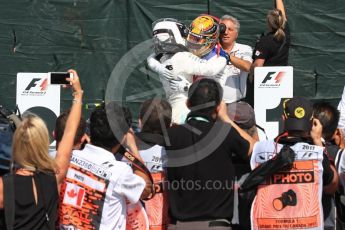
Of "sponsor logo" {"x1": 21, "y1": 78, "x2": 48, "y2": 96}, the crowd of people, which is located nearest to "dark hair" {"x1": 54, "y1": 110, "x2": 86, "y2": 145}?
the crowd of people

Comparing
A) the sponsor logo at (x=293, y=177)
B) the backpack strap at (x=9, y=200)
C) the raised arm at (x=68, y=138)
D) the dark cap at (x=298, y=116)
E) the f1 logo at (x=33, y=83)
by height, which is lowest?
the backpack strap at (x=9, y=200)

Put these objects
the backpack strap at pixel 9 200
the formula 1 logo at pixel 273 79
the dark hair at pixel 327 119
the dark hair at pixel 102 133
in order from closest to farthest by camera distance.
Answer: the backpack strap at pixel 9 200, the dark hair at pixel 102 133, the dark hair at pixel 327 119, the formula 1 logo at pixel 273 79

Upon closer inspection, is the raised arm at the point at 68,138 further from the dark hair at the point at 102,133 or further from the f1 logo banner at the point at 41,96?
the f1 logo banner at the point at 41,96

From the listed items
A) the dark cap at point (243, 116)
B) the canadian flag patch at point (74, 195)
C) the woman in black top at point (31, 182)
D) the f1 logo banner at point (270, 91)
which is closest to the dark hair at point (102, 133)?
the canadian flag patch at point (74, 195)

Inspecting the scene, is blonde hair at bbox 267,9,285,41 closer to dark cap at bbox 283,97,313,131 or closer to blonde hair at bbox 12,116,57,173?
dark cap at bbox 283,97,313,131

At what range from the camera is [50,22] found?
12047mm

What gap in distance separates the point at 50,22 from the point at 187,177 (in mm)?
7055

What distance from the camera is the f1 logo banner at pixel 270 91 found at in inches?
357

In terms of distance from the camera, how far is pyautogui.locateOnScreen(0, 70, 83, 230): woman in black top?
15.4 feet

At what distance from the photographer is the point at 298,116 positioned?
553cm

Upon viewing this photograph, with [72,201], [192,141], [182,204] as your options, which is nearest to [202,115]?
[192,141]

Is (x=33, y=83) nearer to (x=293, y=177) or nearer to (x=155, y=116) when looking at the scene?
(x=155, y=116)

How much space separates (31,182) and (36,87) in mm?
4970

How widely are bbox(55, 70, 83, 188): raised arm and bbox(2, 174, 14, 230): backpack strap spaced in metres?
0.38
